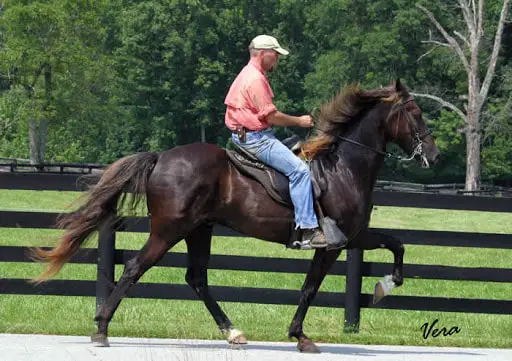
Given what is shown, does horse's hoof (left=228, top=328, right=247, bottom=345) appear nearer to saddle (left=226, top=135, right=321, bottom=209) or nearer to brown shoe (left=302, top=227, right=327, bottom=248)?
brown shoe (left=302, top=227, right=327, bottom=248)

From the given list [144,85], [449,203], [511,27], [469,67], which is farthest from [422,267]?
[144,85]

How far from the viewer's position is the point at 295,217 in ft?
31.6

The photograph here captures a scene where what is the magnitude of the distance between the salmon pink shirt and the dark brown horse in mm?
336

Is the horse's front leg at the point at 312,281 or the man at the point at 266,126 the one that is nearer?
the man at the point at 266,126

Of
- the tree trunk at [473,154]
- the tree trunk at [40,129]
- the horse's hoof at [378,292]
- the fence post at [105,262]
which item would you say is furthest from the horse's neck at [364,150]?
the tree trunk at [40,129]

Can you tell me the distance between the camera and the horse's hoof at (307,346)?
952cm

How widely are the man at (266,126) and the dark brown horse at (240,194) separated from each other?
22 centimetres

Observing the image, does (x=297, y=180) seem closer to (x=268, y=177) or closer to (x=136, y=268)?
(x=268, y=177)

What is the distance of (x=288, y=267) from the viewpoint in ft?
37.0

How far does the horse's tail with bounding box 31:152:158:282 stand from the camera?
31.4 ft

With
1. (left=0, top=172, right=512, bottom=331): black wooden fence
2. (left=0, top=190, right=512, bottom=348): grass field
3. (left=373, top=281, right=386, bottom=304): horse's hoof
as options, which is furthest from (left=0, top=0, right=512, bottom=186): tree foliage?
(left=373, top=281, right=386, bottom=304): horse's hoof

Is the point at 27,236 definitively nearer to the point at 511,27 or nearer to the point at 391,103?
the point at 391,103

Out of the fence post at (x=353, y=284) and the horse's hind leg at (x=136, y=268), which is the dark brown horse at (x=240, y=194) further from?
the fence post at (x=353, y=284)

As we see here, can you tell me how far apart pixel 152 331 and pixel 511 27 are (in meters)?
56.4
